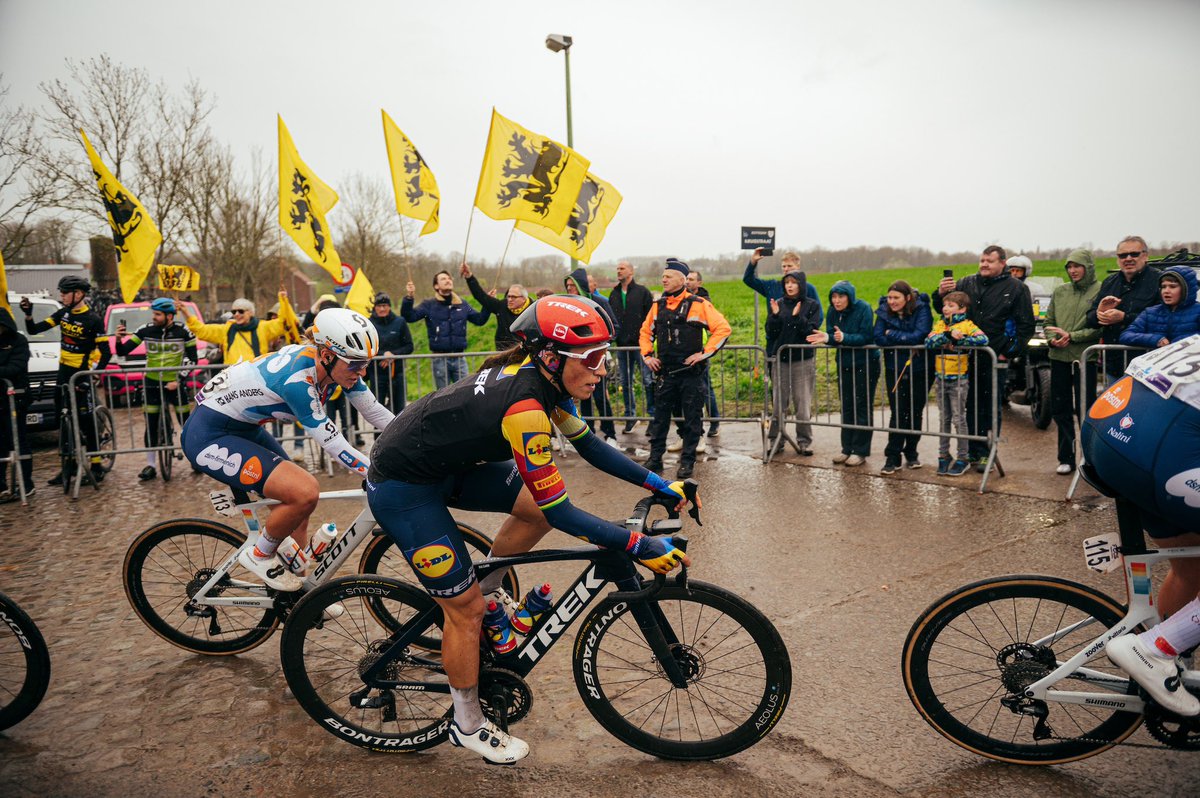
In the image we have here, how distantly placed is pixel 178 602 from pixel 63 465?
Answer: 536cm

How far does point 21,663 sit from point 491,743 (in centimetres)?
239

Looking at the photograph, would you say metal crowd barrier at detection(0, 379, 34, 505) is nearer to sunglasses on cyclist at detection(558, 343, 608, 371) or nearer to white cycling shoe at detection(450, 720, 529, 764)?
white cycling shoe at detection(450, 720, 529, 764)

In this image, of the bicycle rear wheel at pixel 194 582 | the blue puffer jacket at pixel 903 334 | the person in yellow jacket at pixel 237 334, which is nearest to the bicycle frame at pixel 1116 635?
the bicycle rear wheel at pixel 194 582

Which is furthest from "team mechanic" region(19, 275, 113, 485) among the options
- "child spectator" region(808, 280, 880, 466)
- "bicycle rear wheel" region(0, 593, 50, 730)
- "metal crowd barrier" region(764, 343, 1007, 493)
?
"child spectator" region(808, 280, 880, 466)

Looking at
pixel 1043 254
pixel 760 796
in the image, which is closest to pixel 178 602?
pixel 760 796

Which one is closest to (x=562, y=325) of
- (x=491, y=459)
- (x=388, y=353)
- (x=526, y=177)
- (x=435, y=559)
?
(x=491, y=459)

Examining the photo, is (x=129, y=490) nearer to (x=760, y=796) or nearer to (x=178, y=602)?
(x=178, y=602)

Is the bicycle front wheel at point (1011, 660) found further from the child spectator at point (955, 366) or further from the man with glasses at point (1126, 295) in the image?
the child spectator at point (955, 366)

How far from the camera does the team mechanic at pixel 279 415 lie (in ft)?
13.8

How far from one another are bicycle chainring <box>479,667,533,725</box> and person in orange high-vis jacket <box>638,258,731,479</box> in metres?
5.09

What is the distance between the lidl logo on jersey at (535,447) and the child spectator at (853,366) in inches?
247

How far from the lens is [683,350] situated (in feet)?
27.2

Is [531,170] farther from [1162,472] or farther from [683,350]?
[1162,472]

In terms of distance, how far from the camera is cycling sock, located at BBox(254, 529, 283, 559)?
4.30m
